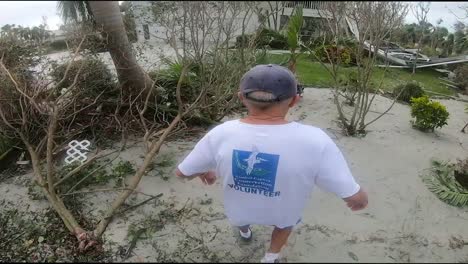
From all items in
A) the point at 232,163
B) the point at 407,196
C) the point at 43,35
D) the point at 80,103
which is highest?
the point at 43,35

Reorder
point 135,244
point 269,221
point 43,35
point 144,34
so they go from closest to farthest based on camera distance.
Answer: point 269,221, point 135,244, point 144,34, point 43,35

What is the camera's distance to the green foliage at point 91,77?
4.46 metres

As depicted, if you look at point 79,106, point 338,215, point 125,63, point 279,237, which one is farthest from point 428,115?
point 79,106

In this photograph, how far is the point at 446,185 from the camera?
4129 mm

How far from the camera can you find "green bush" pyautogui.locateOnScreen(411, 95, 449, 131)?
19.4ft

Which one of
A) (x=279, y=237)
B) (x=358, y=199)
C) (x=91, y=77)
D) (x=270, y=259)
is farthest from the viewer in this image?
(x=91, y=77)

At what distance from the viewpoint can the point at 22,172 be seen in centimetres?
431

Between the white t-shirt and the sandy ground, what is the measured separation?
0.42 metres

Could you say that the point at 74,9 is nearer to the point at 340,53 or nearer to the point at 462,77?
the point at 340,53

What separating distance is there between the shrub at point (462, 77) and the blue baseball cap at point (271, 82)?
32.2 feet

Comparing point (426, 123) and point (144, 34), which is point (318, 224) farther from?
point (426, 123)

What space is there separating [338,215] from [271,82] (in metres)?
2.20

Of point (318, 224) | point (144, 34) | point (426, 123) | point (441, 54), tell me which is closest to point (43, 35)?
point (144, 34)

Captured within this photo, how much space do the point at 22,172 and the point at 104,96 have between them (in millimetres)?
1308
